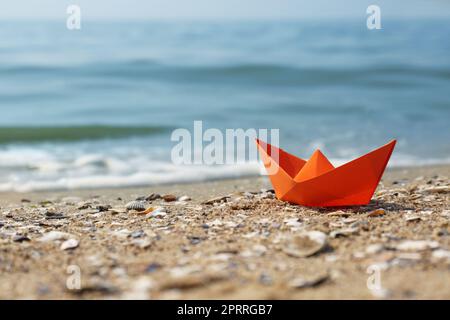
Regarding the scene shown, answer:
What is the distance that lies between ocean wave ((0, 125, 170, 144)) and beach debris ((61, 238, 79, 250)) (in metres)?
7.44

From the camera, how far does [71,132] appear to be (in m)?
10.9

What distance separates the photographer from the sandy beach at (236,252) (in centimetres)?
253

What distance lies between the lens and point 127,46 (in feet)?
75.5

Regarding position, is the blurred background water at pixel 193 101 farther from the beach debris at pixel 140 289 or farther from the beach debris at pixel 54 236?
the beach debris at pixel 140 289

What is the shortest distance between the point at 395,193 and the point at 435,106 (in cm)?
941

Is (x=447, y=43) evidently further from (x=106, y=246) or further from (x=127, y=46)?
(x=106, y=246)

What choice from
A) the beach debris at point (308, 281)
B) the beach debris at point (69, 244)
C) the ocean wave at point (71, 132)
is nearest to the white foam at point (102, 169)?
the ocean wave at point (71, 132)

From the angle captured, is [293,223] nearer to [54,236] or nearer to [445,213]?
[445,213]

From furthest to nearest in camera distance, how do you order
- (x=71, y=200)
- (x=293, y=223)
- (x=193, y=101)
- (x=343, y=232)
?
(x=193, y=101) < (x=71, y=200) < (x=293, y=223) < (x=343, y=232)

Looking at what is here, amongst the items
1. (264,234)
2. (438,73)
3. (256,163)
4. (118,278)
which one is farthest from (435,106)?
(118,278)

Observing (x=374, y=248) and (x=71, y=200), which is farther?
(x=71, y=200)

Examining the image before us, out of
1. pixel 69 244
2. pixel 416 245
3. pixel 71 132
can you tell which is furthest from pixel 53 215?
pixel 71 132

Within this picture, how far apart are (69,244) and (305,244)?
123 cm

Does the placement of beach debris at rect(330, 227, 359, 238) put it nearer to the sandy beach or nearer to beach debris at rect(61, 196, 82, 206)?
the sandy beach
